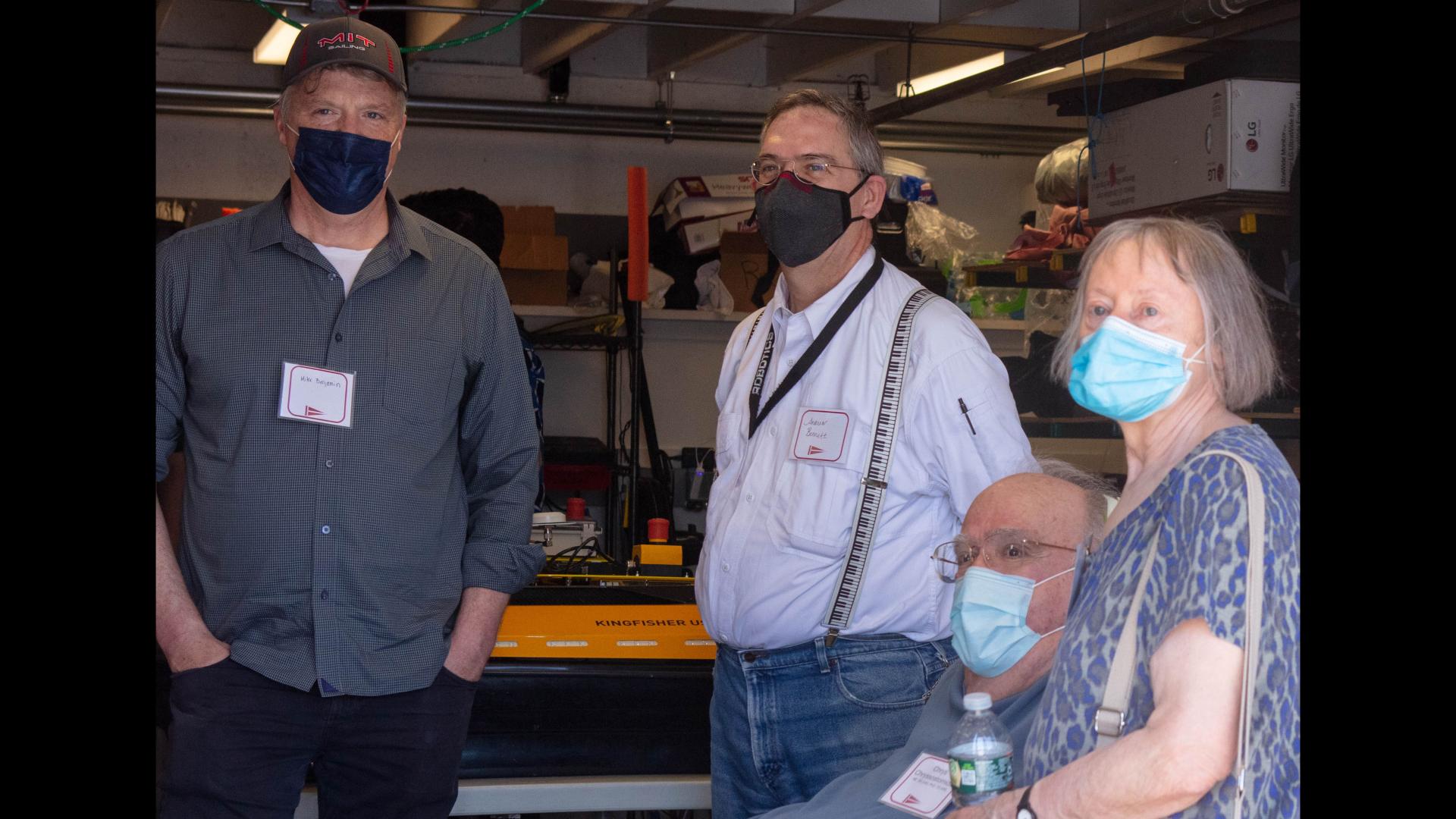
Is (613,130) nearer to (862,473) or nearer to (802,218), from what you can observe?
(802,218)

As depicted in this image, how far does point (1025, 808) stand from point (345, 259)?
4.60ft

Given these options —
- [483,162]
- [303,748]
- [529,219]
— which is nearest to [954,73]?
[529,219]

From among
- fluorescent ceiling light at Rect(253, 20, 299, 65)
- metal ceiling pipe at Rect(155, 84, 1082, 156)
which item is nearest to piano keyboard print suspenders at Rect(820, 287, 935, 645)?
fluorescent ceiling light at Rect(253, 20, 299, 65)

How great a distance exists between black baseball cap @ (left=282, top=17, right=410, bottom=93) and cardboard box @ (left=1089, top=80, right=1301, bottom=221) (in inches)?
90.6

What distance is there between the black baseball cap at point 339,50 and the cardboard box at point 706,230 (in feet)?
13.3

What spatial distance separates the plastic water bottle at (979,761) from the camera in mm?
1354

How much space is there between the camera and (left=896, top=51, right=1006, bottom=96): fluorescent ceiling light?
19.1 ft

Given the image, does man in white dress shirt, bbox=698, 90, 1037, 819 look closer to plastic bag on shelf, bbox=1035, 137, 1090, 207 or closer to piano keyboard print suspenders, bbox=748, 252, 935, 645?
piano keyboard print suspenders, bbox=748, 252, 935, 645

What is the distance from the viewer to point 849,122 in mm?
2295

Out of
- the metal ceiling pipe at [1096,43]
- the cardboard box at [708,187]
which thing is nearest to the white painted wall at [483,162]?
the cardboard box at [708,187]

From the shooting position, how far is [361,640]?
2.00 meters
